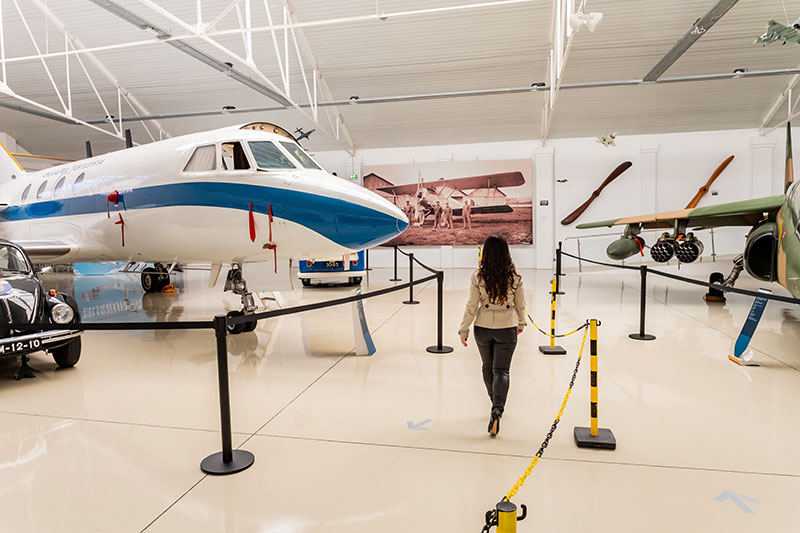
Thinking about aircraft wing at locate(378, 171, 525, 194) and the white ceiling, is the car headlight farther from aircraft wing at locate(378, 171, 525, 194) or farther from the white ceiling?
aircraft wing at locate(378, 171, 525, 194)

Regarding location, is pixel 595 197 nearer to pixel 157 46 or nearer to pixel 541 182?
pixel 541 182

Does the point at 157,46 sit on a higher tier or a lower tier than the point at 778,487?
higher

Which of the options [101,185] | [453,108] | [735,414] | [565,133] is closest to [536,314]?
Answer: [735,414]

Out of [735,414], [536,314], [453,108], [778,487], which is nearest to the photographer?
[778,487]

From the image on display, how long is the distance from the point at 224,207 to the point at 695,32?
39.8 ft

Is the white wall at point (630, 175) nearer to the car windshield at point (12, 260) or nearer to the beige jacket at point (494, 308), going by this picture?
the beige jacket at point (494, 308)

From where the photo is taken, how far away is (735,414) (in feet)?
13.0

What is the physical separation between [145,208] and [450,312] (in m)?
5.50

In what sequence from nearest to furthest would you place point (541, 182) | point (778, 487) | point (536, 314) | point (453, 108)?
1. point (778, 487)
2. point (536, 314)
3. point (453, 108)
4. point (541, 182)

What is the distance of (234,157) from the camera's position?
6207mm

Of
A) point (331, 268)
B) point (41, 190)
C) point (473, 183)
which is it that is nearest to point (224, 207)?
point (41, 190)

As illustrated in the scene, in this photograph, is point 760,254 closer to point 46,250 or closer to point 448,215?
point 46,250

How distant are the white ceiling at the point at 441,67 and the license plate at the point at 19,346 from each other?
11.6 meters

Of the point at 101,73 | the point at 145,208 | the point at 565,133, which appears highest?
the point at 101,73
